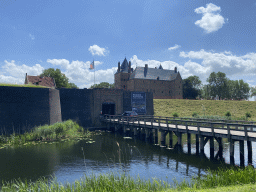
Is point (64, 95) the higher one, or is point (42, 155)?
point (64, 95)

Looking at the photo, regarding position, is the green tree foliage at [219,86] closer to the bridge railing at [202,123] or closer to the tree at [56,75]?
the tree at [56,75]

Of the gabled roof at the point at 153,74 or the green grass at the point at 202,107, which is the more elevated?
the gabled roof at the point at 153,74

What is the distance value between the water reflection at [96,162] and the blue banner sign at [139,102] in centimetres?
1862

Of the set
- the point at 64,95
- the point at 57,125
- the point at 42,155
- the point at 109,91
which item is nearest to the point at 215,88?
the point at 109,91

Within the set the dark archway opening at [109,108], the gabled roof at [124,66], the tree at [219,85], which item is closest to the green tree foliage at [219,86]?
the tree at [219,85]

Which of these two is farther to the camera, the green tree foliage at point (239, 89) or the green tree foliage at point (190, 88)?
the green tree foliage at point (239, 89)

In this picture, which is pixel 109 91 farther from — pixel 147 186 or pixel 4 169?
pixel 147 186

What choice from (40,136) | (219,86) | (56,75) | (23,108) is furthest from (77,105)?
(219,86)

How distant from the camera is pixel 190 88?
82.1 meters

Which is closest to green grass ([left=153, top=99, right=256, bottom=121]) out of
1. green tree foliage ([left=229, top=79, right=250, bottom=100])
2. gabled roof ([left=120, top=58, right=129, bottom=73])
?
gabled roof ([left=120, top=58, right=129, bottom=73])

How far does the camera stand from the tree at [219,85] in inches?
3140

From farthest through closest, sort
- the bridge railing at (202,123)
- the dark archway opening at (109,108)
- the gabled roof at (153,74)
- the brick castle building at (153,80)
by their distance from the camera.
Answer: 1. the brick castle building at (153,80)
2. the gabled roof at (153,74)
3. the dark archway opening at (109,108)
4. the bridge railing at (202,123)

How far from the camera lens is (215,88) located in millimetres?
80625

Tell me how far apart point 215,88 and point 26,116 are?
7348 centimetres
